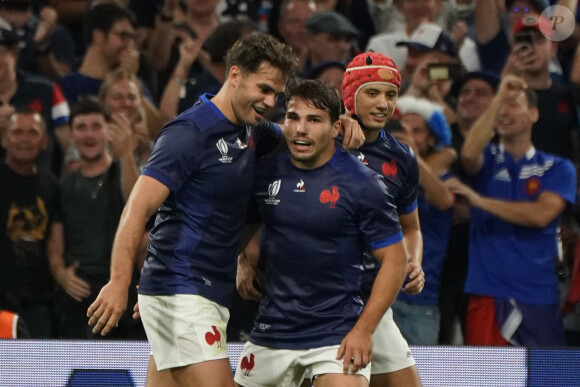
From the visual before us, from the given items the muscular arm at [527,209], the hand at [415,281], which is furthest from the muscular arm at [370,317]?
the muscular arm at [527,209]

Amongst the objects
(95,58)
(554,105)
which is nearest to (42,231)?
(95,58)

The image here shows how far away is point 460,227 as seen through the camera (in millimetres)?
6879

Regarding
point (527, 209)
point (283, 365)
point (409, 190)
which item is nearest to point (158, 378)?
point (283, 365)

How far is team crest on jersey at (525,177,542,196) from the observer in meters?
6.61

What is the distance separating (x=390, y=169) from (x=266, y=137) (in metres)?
0.64

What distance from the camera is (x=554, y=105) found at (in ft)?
23.2

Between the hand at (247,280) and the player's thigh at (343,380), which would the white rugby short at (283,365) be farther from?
the hand at (247,280)

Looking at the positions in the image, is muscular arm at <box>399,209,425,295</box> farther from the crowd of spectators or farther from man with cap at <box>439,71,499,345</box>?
man with cap at <box>439,71,499,345</box>

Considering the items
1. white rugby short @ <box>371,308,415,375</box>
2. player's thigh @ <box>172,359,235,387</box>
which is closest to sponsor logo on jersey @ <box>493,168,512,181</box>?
white rugby short @ <box>371,308,415,375</box>

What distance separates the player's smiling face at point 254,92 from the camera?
15.0 feet

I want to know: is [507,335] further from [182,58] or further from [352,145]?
[182,58]

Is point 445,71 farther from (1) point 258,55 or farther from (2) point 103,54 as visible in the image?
(1) point 258,55

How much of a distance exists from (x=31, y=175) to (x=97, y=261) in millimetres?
740

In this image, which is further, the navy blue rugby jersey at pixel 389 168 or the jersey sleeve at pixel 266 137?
the navy blue rugby jersey at pixel 389 168
